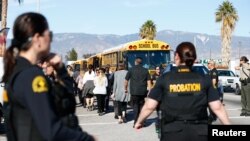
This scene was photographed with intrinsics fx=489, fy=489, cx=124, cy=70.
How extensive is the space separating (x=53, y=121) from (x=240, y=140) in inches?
110

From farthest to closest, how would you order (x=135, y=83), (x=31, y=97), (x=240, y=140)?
(x=135, y=83), (x=240, y=140), (x=31, y=97)

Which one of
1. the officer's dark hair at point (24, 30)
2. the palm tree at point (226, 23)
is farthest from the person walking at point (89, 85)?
the palm tree at point (226, 23)

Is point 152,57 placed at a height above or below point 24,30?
below

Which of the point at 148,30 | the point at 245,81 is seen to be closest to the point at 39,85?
the point at 245,81

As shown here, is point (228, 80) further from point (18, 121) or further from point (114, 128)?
point (18, 121)

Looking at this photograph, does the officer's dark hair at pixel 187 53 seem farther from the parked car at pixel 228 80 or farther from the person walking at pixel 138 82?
the parked car at pixel 228 80

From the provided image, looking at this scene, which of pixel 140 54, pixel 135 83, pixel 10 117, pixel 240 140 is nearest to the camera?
pixel 10 117

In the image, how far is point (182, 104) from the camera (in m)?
4.57

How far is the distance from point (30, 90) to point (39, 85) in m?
0.05

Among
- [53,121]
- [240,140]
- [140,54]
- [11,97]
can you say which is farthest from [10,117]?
[140,54]

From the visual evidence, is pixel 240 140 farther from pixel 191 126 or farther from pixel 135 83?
pixel 135 83

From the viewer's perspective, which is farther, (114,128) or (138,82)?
(138,82)

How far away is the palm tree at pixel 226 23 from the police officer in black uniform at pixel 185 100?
57.8m

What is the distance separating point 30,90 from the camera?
2.59 meters
